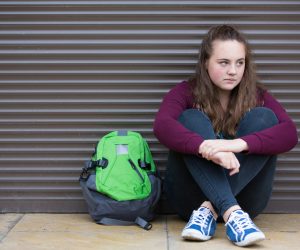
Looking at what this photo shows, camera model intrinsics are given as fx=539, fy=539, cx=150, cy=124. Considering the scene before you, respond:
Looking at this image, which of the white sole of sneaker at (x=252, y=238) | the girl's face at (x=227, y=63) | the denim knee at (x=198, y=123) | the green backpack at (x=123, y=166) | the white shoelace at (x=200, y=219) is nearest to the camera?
the white sole of sneaker at (x=252, y=238)

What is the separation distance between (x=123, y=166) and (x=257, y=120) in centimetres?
98

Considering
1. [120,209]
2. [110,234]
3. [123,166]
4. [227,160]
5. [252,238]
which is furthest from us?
[123,166]

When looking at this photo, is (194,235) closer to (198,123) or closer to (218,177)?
(218,177)

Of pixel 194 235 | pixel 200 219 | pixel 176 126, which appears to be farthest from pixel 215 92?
pixel 194 235

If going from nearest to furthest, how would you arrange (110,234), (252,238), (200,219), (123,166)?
(252,238) → (200,219) → (110,234) → (123,166)

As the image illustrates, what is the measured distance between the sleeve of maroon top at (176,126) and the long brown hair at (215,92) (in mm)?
82

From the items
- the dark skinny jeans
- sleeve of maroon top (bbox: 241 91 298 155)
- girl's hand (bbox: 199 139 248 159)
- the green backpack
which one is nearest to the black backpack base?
the green backpack

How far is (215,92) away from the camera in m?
3.68

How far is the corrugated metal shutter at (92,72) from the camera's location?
13.1 feet

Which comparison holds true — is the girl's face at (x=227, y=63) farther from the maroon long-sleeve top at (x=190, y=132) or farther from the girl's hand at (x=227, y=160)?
the girl's hand at (x=227, y=160)

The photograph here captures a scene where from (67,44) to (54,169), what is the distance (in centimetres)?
94

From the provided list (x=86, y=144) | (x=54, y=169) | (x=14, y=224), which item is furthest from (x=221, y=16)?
(x=14, y=224)

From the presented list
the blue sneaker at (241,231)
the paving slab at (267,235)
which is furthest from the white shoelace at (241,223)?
the paving slab at (267,235)

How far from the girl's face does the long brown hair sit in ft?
0.15
